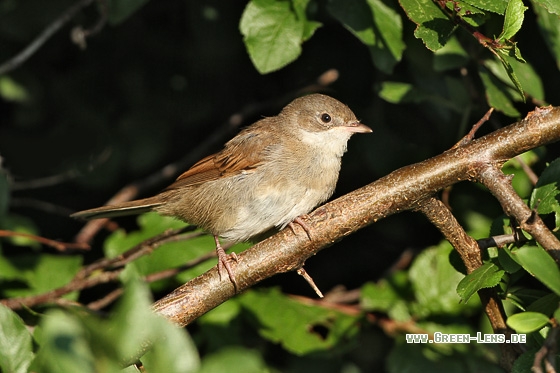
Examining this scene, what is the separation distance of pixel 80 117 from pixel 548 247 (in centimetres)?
388

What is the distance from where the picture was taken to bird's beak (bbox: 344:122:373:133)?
4509mm

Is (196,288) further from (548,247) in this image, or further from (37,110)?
(37,110)

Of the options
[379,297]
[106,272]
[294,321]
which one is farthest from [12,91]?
[379,297]

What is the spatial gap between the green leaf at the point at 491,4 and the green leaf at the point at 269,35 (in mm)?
1111

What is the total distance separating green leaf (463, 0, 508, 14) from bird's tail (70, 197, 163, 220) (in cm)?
244

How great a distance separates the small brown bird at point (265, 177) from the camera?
4.25m

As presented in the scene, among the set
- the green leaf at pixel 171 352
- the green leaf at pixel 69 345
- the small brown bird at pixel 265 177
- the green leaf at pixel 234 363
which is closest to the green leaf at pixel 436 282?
the small brown bird at pixel 265 177

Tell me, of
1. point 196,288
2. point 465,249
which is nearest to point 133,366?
point 196,288

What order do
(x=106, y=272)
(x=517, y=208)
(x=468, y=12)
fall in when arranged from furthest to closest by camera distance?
(x=106, y=272), (x=468, y=12), (x=517, y=208)

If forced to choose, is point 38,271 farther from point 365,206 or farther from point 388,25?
point 388,25

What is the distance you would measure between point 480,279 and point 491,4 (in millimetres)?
1168

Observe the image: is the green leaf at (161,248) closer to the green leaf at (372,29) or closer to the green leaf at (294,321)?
the green leaf at (294,321)

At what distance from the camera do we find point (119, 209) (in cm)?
461

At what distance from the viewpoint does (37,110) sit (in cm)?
548
